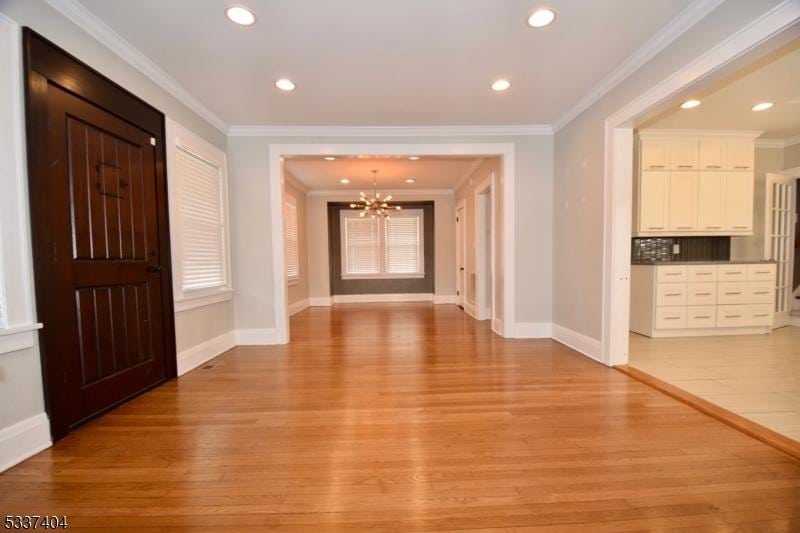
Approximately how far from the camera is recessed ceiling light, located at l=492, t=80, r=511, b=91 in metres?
2.95

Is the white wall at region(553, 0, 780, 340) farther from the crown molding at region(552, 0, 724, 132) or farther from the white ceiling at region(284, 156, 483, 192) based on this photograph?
the white ceiling at region(284, 156, 483, 192)

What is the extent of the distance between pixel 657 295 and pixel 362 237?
239 inches

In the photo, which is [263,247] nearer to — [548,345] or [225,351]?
[225,351]

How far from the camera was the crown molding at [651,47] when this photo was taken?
6.74 ft

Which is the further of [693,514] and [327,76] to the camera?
[327,76]

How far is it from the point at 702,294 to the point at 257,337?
19.1ft

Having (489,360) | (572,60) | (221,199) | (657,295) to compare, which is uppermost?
(572,60)

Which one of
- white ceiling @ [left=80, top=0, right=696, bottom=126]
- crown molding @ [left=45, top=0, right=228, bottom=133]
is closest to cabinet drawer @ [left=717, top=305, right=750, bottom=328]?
white ceiling @ [left=80, top=0, right=696, bottom=126]

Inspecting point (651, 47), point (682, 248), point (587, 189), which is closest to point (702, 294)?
point (682, 248)

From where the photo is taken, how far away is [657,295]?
410 centimetres

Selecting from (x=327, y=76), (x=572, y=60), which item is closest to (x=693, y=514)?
(x=572, y=60)

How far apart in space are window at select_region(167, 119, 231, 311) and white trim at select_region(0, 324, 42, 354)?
1.21 metres

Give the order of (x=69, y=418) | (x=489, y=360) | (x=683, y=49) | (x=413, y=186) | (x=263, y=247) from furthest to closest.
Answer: (x=413, y=186) → (x=263, y=247) → (x=489, y=360) → (x=683, y=49) → (x=69, y=418)

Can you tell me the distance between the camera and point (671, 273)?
4.09 m
